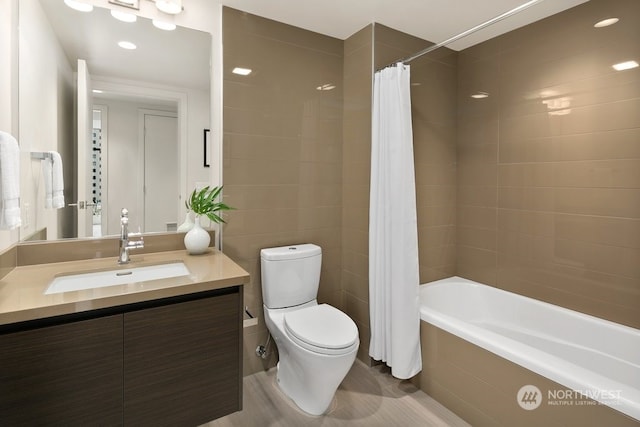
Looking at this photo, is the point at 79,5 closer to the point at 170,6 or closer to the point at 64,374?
the point at 170,6

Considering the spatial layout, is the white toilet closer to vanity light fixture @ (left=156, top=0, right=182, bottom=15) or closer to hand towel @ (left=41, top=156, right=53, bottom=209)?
hand towel @ (left=41, top=156, right=53, bottom=209)

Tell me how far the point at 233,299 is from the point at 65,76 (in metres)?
1.45

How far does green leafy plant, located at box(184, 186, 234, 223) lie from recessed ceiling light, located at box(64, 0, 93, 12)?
108 cm

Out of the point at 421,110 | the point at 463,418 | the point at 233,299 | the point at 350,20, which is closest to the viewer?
the point at 233,299

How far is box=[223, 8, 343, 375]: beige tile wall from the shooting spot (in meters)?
2.14

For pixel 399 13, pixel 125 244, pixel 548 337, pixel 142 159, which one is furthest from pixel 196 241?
pixel 548 337

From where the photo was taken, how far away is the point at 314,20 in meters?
2.25

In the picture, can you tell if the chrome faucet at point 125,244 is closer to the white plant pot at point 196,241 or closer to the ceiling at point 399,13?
the white plant pot at point 196,241

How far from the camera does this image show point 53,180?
5.59 feet

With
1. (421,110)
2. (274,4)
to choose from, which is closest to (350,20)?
(274,4)

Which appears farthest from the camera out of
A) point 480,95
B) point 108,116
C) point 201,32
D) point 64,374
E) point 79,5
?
point 480,95

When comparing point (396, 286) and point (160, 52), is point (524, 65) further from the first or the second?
point (160, 52)

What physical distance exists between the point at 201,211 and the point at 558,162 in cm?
225

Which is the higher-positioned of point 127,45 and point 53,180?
point 127,45
